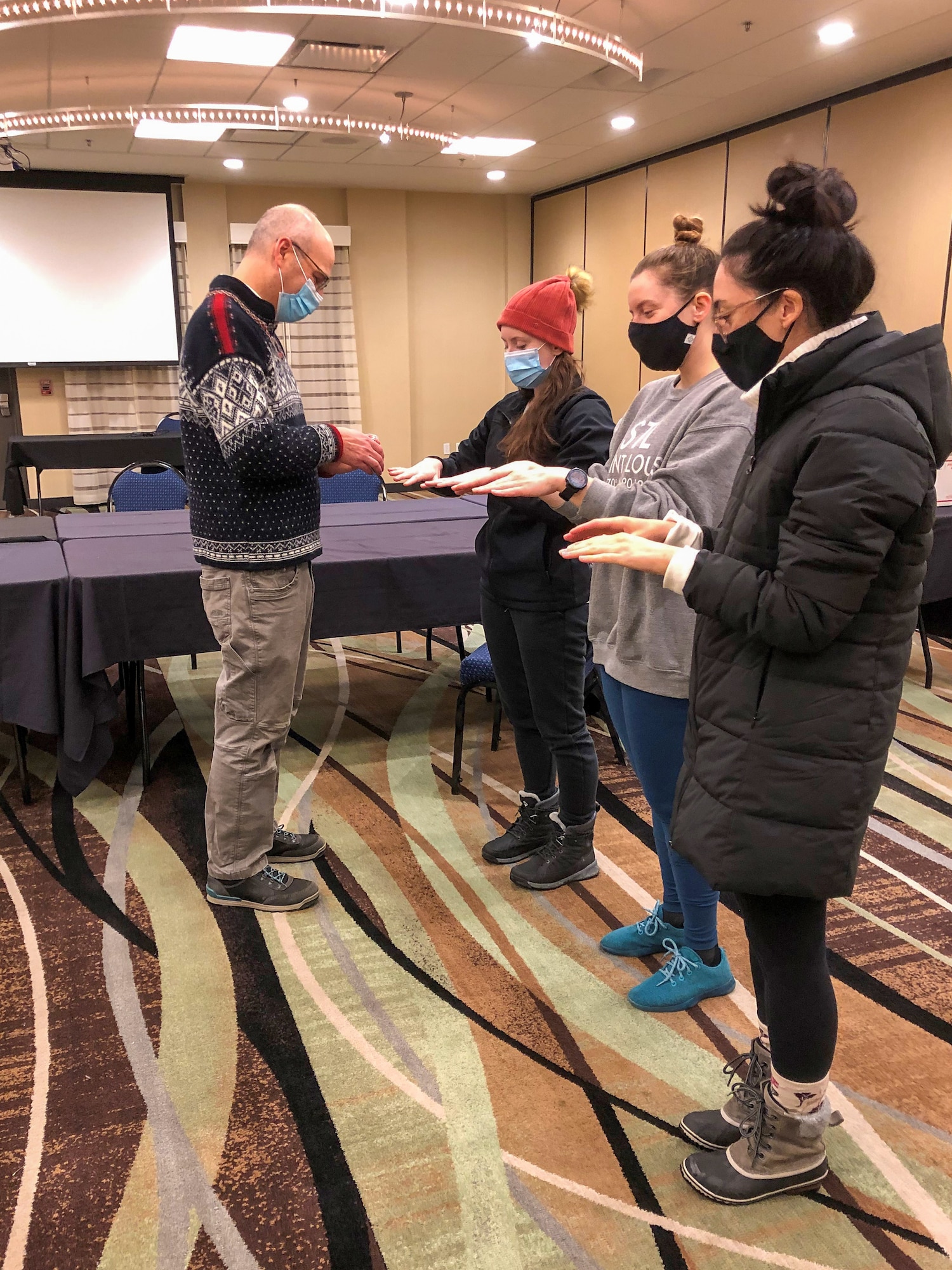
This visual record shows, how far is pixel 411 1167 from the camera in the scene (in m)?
1.55

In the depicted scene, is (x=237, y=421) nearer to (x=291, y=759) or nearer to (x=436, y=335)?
(x=291, y=759)

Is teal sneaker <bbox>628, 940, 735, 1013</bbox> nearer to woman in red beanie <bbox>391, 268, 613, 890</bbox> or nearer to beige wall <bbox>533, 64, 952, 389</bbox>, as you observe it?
woman in red beanie <bbox>391, 268, 613, 890</bbox>

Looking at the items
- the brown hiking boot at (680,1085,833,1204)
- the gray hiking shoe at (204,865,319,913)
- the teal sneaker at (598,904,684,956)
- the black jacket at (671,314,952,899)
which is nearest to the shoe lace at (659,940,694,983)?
the teal sneaker at (598,904,684,956)

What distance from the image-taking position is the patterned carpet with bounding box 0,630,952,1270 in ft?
4.73

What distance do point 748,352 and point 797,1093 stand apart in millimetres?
1079

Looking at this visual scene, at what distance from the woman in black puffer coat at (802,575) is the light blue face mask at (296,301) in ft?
3.62

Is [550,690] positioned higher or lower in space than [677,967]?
higher

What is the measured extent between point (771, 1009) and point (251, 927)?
1.31 metres

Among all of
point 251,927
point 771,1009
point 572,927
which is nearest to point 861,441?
point 771,1009

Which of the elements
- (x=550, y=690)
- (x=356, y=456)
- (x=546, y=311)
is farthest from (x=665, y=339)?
(x=550, y=690)

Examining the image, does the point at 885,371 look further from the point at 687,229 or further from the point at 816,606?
the point at 687,229

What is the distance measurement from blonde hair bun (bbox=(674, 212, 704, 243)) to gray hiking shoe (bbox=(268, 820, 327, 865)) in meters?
1.73

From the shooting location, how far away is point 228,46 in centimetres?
512

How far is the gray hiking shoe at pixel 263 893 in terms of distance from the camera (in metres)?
2.33
